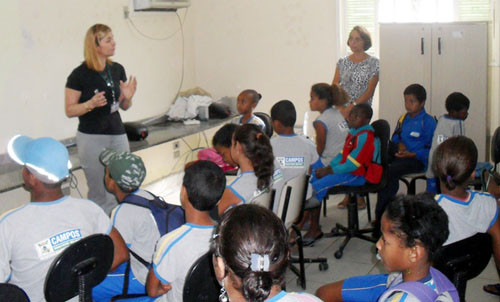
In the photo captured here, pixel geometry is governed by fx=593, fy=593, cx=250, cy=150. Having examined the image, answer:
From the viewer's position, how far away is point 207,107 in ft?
21.7

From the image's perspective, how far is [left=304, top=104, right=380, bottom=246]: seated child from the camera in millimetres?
4273

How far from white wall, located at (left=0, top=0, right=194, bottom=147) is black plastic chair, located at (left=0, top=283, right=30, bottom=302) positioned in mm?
3006

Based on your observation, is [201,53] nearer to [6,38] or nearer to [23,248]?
[6,38]

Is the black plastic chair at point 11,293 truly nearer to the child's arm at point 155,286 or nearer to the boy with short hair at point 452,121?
the child's arm at point 155,286

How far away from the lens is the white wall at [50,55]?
15.5 feet

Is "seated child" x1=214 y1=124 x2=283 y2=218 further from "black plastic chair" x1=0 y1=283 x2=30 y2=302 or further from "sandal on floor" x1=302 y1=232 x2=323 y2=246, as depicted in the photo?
"black plastic chair" x1=0 y1=283 x2=30 y2=302

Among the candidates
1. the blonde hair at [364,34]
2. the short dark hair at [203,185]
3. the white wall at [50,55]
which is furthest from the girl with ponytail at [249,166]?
the blonde hair at [364,34]

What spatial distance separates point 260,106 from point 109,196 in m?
3.19

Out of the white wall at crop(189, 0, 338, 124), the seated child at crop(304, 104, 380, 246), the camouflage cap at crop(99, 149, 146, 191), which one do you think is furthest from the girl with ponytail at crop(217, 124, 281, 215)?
the white wall at crop(189, 0, 338, 124)

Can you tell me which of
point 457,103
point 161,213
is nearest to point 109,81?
point 161,213

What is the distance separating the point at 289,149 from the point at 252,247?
2617mm

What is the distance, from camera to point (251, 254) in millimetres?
1441

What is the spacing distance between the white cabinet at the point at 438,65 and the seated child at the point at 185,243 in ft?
10.9

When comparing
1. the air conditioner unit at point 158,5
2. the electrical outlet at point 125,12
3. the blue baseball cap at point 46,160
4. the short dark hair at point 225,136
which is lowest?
the short dark hair at point 225,136
